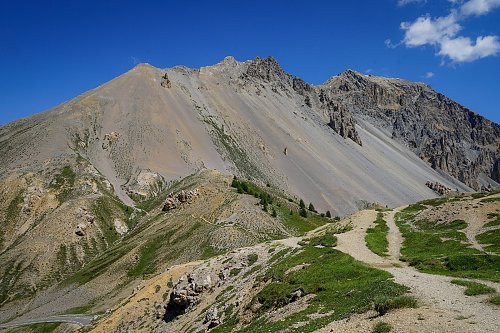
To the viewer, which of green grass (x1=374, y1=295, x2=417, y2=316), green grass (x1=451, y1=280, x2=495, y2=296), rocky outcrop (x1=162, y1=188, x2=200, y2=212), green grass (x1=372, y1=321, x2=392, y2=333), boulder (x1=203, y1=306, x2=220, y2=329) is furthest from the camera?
rocky outcrop (x1=162, y1=188, x2=200, y2=212)

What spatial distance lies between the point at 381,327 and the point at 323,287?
13.5 meters

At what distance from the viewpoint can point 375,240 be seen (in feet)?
188

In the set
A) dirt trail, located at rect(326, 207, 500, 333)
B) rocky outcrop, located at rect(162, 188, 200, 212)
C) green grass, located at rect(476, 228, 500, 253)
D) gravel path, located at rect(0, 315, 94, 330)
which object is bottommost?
gravel path, located at rect(0, 315, 94, 330)

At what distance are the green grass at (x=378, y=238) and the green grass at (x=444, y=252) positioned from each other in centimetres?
230

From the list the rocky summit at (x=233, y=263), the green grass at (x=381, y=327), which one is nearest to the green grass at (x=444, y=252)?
the rocky summit at (x=233, y=263)

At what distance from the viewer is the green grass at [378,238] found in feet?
169

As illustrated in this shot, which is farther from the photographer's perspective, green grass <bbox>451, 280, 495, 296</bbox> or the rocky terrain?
green grass <bbox>451, 280, 495, 296</bbox>

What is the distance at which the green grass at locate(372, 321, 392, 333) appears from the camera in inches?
929

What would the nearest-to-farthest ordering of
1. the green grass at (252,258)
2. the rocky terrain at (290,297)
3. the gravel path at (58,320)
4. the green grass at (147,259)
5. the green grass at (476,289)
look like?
the rocky terrain at (290,297) < the green grass at (476,289) < the green grass at (252,258) < the gravel path at (58,320) < the green grass at (147,259)

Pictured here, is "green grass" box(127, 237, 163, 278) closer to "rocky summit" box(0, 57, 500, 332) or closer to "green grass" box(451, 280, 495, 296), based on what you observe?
"rocky summit" box(0, 57, 500, 332)

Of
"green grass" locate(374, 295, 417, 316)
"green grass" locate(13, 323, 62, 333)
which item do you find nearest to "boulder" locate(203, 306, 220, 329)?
"green grass" locate(374, 295, 417, 316)

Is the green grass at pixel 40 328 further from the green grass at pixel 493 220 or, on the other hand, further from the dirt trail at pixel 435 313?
the green grass at pixel 493 220

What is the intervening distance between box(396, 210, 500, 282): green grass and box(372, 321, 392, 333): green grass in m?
13.3

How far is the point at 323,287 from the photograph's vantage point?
3728cm
